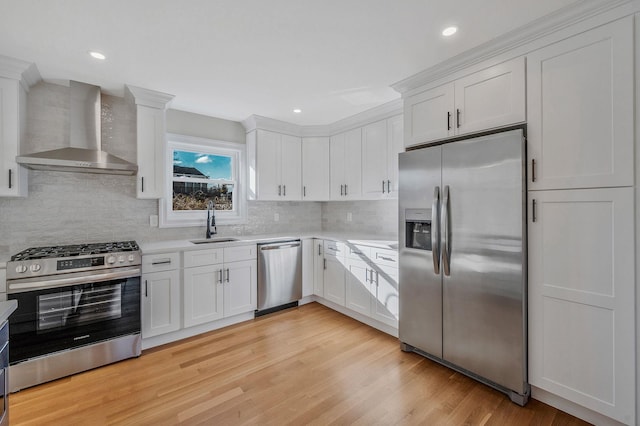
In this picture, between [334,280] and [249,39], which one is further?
[334,280]

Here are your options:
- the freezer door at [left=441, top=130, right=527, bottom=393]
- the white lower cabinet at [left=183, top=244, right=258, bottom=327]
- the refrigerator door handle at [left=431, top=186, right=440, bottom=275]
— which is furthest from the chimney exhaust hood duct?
the freezer door at [left=441, top=130, right=527, bottom=393]

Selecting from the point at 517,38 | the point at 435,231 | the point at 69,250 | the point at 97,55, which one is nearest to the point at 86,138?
the point at 97,55

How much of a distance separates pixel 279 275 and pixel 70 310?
199 cm

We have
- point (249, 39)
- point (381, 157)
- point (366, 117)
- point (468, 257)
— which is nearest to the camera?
point (249, 39)

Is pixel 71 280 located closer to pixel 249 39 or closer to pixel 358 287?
pixel 249 39

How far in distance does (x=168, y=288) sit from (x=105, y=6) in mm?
2294

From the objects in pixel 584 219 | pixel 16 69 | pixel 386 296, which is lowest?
pixel 386 296

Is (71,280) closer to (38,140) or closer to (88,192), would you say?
(88,192)

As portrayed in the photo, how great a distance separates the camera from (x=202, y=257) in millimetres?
2992

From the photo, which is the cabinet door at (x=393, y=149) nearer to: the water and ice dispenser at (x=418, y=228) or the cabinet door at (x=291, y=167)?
the water and ice dispenser at (x=418, y=228)

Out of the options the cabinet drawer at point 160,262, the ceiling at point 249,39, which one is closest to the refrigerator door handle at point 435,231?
the ceiling at point 249,39

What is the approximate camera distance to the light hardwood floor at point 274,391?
181 centimetres

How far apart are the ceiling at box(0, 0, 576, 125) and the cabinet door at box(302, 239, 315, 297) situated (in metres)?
1.92

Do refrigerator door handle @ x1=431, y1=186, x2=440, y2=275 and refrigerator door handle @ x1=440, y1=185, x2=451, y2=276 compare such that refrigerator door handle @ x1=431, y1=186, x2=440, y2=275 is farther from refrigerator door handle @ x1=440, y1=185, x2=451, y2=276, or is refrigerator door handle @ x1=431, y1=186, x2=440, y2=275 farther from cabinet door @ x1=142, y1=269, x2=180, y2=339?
cabinet door @ x1=142, y1=269, x2=180, y2=339
